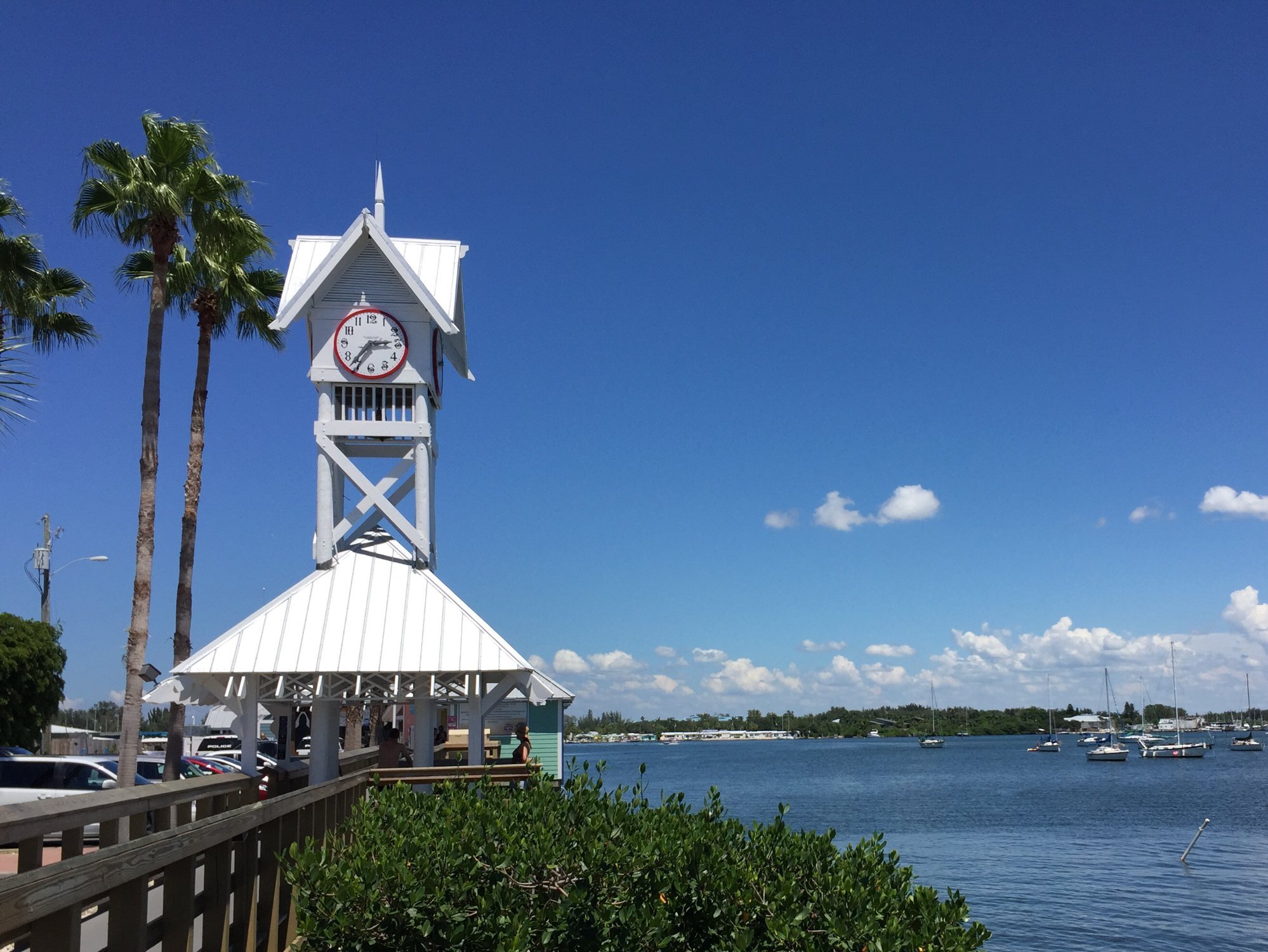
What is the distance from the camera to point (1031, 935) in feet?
83.3

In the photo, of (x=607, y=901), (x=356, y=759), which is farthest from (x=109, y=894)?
(x=356, y=759)

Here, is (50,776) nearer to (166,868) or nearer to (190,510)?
(190,510)

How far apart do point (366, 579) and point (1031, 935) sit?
19.7 m

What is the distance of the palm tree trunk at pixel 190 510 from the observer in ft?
72.5

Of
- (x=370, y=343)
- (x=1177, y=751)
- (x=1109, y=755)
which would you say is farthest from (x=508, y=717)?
→ (x=1177, y=751)

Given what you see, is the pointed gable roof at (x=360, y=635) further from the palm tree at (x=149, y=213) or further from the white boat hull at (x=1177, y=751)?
the white boat hull at (x=1177, y=751)

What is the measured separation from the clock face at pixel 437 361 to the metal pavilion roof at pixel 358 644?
2.83 metres

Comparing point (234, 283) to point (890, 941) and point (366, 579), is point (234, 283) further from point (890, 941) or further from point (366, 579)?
point (890, 941)

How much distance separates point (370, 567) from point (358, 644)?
1.47 meters

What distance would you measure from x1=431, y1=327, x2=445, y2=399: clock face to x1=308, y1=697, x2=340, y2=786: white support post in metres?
4.51

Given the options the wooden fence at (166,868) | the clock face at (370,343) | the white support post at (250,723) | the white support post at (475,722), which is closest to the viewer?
the wooden fence at (166,868)

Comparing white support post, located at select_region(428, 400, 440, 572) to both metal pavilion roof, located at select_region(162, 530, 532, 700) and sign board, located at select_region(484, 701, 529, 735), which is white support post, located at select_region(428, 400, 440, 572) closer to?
metal pavilion roof, located at select_region(162, 530, 532, 700)

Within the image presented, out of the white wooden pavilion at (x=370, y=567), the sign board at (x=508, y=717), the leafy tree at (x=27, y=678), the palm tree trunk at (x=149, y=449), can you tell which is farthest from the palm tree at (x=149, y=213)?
the leafy tree at (x=27, y=678)

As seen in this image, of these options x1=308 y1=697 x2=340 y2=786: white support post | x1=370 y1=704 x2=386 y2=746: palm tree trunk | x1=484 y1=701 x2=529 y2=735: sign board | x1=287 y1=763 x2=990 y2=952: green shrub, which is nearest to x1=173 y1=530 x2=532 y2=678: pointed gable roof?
x1=308 y1=697 x2=340 y2=786: white support post
